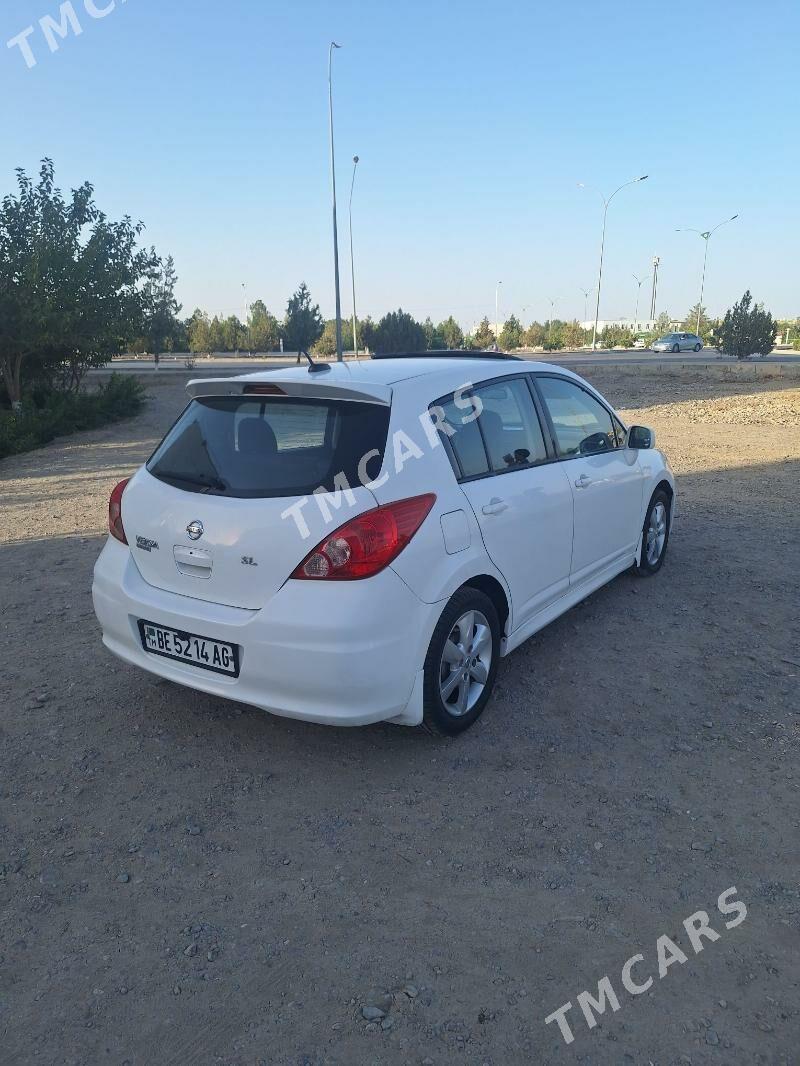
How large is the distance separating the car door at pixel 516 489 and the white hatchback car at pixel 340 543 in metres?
0.01

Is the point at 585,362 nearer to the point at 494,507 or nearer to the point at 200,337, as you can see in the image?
the point at 494,507

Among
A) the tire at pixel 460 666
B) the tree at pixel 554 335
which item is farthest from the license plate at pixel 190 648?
the tree at pixel 554 335

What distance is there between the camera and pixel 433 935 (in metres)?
2.40

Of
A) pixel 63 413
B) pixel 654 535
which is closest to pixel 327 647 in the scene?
pixel 654 535

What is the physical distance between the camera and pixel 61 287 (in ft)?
53.8

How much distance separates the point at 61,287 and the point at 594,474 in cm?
1532

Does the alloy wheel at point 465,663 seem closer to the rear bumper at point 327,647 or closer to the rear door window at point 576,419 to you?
the rear bumper at point 327,647

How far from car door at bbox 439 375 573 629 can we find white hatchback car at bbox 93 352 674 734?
0.04 feet

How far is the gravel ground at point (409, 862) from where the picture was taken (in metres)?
2.09

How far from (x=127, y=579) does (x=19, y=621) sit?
80.8 inches

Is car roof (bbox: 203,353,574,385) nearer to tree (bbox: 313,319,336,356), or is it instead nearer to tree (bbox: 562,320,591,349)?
tree (bbox: 313,319,336,356)

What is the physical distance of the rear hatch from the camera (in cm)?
301

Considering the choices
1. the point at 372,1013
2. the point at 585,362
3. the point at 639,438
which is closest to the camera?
the point at 372,1013

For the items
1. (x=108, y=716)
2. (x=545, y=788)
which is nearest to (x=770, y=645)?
(x=545, y=788)
